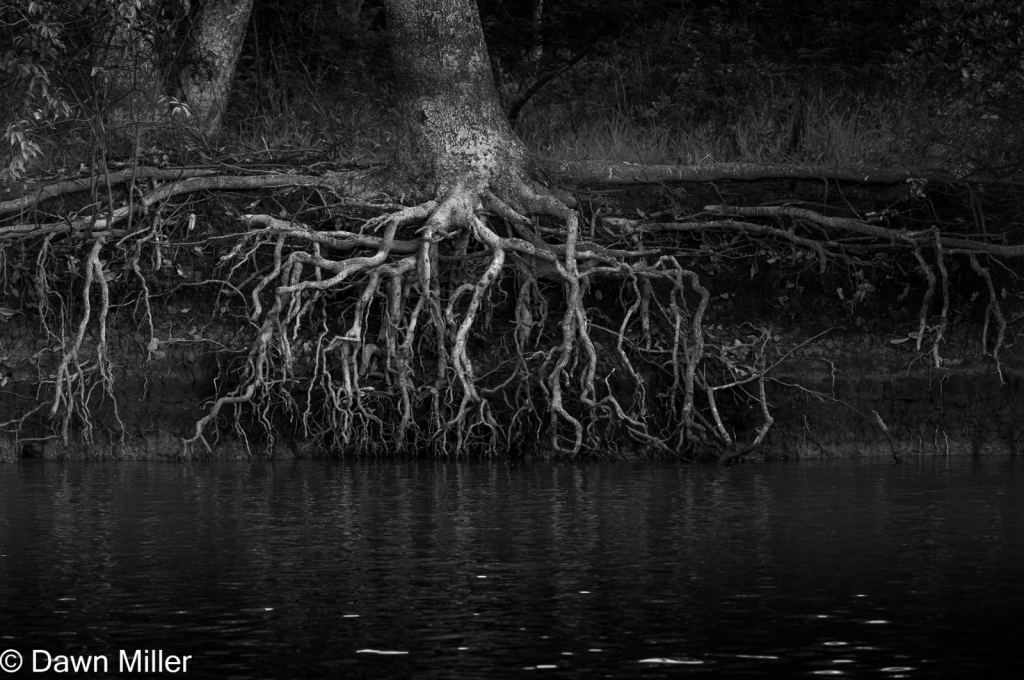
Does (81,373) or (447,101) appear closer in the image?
(81,373)

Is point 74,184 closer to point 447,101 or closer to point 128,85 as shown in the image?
point 128,85

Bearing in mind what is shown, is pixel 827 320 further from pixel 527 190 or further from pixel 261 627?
pixel 261 627

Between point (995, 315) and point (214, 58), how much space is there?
786 centimetres

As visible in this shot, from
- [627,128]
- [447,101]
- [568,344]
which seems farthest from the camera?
[627,128]

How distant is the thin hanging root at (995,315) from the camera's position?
13234 millimetres

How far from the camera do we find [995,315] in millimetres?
13617

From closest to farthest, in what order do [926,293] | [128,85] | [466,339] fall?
[466,339] < [926,293] < [128,85]

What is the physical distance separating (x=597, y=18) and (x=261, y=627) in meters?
12.9

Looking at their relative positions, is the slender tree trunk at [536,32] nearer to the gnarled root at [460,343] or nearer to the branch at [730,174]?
the branch at [730,174]

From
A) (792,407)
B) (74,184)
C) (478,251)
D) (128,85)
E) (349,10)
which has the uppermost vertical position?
(349,10)

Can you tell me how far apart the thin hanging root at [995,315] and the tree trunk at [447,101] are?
4140 mm

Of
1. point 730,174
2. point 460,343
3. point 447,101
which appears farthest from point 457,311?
point 730,174

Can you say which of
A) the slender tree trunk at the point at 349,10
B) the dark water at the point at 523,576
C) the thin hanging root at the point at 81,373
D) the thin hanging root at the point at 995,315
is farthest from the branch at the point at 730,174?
the dark water at the point at 523,576

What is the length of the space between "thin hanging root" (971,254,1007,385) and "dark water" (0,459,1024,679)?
8.86 feet
